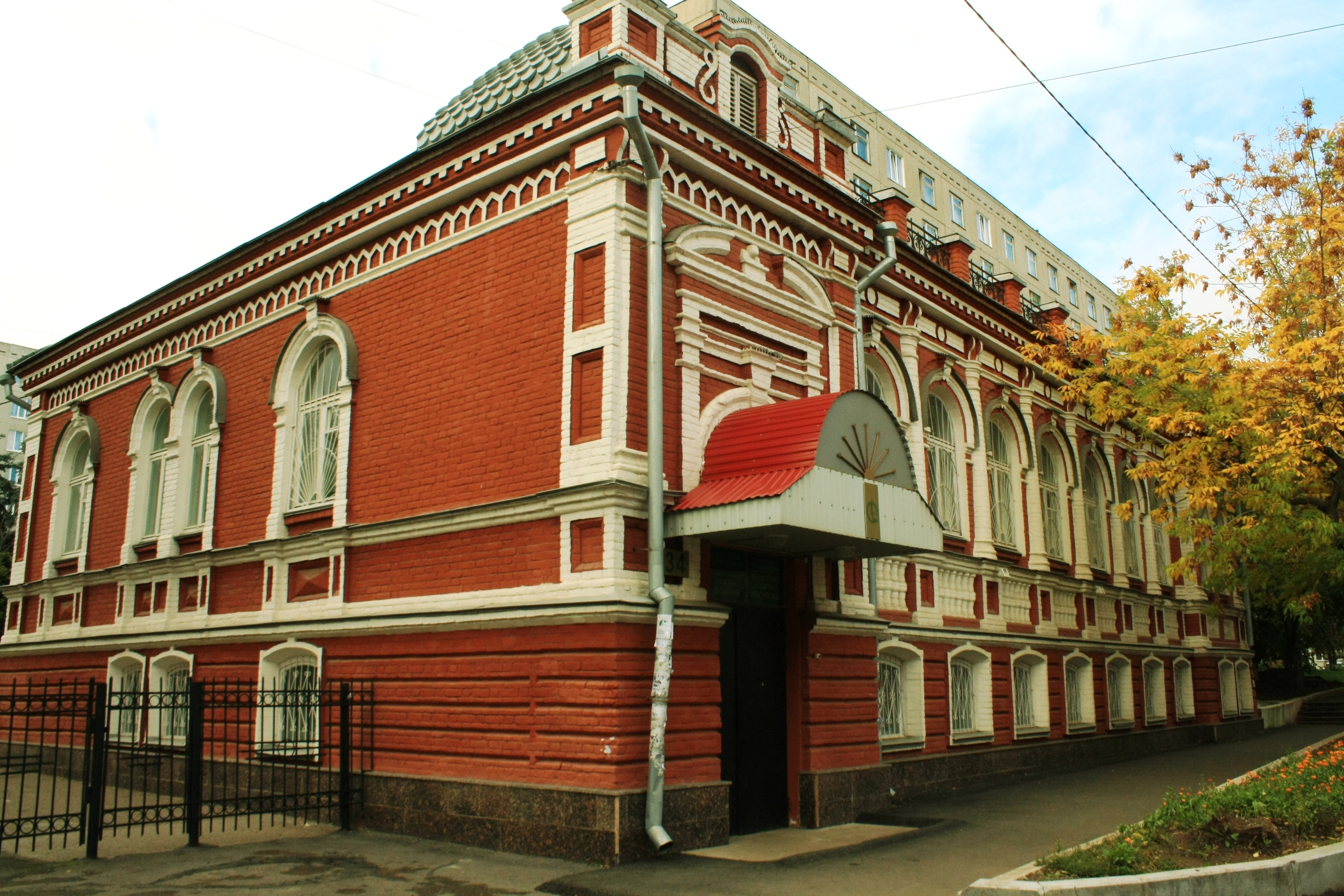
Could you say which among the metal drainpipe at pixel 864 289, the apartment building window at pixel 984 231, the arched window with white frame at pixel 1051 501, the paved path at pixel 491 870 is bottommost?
the paved path at pixel 491 870

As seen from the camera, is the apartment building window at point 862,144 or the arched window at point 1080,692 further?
the apartment building window at point 862,144

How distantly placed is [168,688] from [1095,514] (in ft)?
50.7

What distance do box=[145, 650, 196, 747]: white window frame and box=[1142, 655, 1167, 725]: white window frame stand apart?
16018 mm

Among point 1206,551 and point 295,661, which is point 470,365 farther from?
point 1206,551

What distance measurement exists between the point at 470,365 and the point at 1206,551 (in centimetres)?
1082

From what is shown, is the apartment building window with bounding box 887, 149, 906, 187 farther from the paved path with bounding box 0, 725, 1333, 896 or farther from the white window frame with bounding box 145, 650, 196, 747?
the white window frame with bounding box 145, 650, 196, 747

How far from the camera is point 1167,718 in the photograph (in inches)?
787

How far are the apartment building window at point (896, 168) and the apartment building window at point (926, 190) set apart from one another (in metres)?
0.98

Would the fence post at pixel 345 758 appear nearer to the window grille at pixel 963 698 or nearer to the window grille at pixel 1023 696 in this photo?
the window grille at pixel 963 698

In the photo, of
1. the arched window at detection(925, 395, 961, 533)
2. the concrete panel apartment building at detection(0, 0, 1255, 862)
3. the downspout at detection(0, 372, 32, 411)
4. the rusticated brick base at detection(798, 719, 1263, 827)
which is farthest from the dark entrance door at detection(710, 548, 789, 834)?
the downspout at detection(0, 372, 32, 411)

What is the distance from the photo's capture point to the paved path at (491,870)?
25.1 feet

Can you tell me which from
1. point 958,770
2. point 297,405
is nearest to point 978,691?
point 958,770

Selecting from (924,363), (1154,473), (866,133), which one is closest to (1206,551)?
(1154,473)

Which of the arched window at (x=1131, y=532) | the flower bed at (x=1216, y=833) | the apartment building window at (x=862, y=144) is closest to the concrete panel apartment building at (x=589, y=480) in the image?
the flower bed at (x=1216, y=833)
